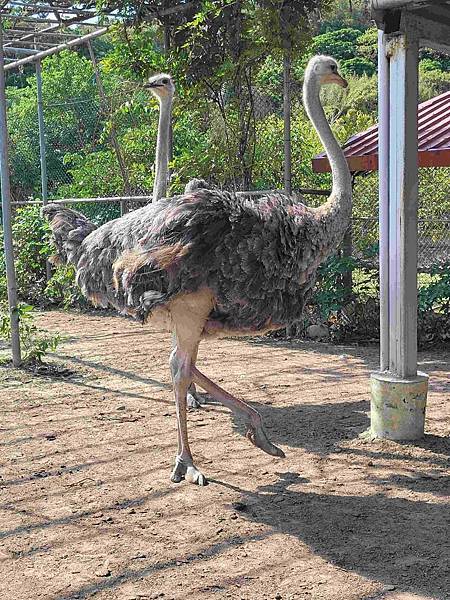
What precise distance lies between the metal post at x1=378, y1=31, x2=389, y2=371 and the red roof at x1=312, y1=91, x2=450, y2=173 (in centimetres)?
337

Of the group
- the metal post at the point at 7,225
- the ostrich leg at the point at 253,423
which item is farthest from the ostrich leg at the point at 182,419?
the metal post at the point at 7,225

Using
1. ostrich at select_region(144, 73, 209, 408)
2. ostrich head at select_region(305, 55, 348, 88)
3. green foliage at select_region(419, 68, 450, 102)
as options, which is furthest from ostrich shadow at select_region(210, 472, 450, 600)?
green foliage at select_region(419, 68, 450, 102)

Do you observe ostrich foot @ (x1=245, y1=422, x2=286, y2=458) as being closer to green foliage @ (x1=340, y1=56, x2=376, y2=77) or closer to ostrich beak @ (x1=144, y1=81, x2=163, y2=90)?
ostrich beak @ (x1=144, y1=81, x2=163, y2=90)

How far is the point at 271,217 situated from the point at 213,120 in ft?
19.2

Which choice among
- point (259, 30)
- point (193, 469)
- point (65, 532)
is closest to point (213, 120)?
point (259, 30)

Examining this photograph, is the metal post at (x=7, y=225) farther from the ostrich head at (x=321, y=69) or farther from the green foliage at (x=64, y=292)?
the green foliage at (x=64, y=292)

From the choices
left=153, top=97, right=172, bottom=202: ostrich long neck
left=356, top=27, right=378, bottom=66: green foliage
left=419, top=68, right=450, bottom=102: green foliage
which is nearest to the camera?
left=153, top=97, right=172, bottom=202: ostrich long neck

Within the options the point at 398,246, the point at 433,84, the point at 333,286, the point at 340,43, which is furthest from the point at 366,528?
the point at 340,43

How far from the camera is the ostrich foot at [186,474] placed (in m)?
4.29

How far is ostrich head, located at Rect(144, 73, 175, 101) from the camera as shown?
6457 mm

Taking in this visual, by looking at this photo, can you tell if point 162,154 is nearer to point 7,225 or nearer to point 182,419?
point 7,225

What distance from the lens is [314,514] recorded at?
12.8 ft

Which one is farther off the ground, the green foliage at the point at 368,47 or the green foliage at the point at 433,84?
the green foliage at the point at 368,47

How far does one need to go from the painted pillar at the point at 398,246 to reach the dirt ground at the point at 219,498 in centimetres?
19
